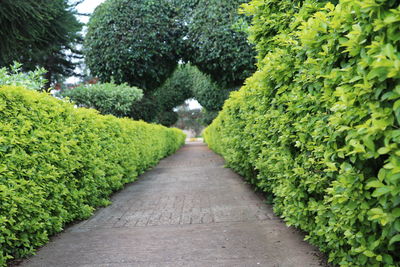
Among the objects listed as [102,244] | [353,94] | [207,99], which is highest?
[207,99]

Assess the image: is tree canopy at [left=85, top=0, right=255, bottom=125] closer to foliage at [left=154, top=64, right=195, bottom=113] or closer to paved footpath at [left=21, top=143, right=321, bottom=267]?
paved footpath at [left=21, top=143, right=321, bottom=267]

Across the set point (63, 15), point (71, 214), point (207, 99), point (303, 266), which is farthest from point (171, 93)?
point (303, 266)

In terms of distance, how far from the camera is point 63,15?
1034 cm

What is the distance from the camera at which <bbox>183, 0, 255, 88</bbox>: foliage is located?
42.8ft

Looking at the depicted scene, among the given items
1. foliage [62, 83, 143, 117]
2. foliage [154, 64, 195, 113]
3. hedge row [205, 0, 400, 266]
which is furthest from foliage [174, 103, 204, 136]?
hedge row [205, 0, 400, 266]

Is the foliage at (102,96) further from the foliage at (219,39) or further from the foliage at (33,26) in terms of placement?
the foliage at (219,39)

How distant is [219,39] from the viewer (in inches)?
517

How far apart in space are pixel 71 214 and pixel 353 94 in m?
4.24

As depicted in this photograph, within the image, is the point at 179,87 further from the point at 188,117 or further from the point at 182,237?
the point at 188,117

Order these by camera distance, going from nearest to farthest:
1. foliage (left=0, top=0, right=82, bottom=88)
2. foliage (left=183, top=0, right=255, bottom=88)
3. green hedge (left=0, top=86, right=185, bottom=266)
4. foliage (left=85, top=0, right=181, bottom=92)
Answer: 1. green hedge (left=0, top=86, right=185, bottom=266)
2. foliage (left=0, top=0, right=82, bottom=88)
3. foliage (left=85, top=0, right=181, bottom=92)
4. foliage (left=183, top=0, right=255, bottom=88)

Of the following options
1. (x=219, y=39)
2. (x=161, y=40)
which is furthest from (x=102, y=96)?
(x=219, y=39)

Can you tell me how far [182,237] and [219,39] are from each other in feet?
34.6

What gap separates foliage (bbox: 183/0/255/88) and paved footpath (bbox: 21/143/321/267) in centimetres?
826

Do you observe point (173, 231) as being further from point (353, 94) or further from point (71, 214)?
point (353, 94)
